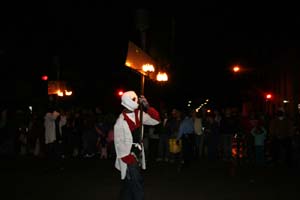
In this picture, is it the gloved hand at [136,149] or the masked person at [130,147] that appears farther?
the gloved hand at [136,149]

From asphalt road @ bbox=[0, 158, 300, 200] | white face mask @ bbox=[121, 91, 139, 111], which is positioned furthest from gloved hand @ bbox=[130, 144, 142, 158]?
asphalt road @ bbox=[0, 158, 300, 200]

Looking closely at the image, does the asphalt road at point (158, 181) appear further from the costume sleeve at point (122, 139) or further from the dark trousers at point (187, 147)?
the costume sleeve at point (122, 139)

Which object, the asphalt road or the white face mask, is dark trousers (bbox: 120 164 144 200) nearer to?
the white face mask

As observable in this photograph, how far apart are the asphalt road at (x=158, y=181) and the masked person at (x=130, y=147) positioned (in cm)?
297

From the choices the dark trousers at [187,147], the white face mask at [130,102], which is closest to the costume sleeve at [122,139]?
the white face mask at [130,102]

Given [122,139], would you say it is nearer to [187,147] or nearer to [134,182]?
[134,182]

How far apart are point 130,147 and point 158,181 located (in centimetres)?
551

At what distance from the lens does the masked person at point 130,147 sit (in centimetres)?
718

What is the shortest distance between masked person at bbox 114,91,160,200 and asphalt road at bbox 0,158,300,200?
297cm

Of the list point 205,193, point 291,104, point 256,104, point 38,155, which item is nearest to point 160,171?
point 205,193

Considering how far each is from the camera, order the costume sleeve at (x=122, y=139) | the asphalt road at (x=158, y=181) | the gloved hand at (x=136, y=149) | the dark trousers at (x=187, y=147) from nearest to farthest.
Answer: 1. the costume sleeve at (x=122, y=139)
2. the gloved hand at (x=136, y=149)
3. the asphalt road at (x=158, y=181)
4. the dark trousers at (x=187, y=147)

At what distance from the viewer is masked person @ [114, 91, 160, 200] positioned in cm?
718

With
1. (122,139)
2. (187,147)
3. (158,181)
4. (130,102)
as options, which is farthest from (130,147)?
(187,147)

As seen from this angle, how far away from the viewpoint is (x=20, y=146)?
843 inches
